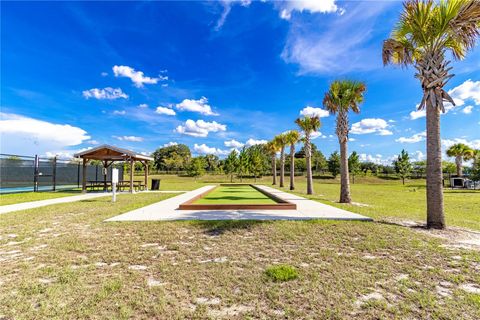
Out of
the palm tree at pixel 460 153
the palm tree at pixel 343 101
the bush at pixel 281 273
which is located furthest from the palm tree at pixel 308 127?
the palm tree at pixel 460 153

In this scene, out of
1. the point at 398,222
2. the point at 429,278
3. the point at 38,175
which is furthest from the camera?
the point at 38,175

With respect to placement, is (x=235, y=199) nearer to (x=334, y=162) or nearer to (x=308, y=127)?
(x=308, y=127)

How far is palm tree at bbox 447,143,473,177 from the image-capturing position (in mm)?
35312

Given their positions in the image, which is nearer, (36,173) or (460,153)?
(36,173)

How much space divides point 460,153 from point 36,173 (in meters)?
50.4

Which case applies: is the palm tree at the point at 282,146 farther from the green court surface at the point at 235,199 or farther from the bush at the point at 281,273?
the bush at the point at 281,273

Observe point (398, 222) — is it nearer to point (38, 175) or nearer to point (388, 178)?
point (38, 175)

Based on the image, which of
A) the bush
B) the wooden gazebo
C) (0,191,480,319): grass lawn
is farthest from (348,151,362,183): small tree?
the bush

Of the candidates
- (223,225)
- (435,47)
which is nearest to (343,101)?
(435,47)

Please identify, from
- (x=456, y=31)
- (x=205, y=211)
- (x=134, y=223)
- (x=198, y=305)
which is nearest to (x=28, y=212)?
(x=134, y=223)

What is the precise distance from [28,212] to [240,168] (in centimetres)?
3197

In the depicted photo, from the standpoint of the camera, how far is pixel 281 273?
3426mm

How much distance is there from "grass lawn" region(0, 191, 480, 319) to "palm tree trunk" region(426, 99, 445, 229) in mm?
1391

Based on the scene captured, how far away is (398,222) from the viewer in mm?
6922
